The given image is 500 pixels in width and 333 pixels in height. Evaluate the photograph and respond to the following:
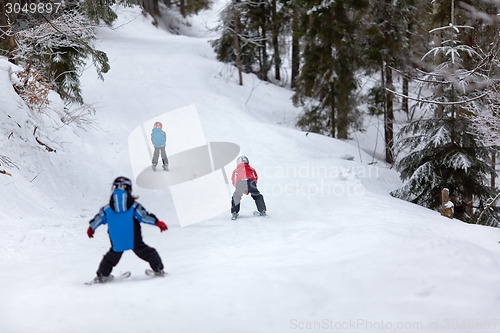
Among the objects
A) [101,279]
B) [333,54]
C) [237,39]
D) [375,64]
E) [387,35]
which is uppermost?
[387,35]

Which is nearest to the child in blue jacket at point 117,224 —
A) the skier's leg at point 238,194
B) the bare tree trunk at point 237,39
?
the skier's leg at point 238,194

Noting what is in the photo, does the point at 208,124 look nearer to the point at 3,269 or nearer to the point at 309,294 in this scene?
the point at 3,269

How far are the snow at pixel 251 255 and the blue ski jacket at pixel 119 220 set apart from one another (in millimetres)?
526

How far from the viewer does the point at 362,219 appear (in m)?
8.51

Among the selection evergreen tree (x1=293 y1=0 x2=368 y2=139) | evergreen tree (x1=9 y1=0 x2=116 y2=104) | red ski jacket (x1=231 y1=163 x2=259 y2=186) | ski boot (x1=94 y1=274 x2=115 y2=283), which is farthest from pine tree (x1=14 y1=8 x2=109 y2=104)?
evergreen tree (x1=293 y1=0 x2=368 y2=139)

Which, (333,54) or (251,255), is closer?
(251,255)

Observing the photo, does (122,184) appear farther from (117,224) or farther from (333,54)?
(333,54)

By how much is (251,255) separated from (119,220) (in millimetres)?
2169

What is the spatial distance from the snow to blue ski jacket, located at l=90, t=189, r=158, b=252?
1.72 ft

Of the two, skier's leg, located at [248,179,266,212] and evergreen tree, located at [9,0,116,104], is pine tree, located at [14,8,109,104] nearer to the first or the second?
evergreen tree, located at [9,0,116,104]

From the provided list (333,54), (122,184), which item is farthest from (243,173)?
(333,54)

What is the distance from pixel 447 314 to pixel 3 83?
1148 cm

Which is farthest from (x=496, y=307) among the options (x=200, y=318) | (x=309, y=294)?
(x=200, y=318)

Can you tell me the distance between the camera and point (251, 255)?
6352 millimetres
